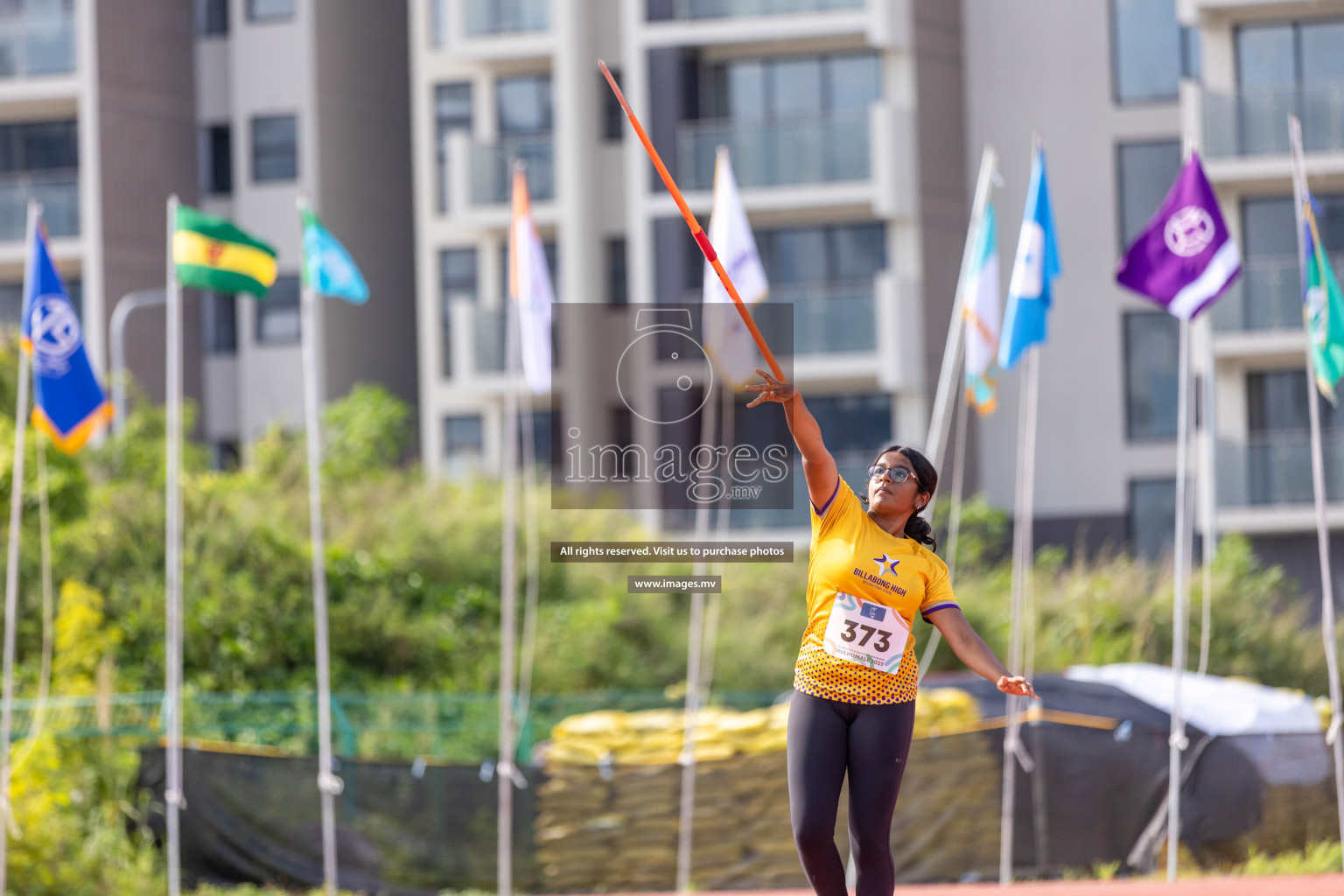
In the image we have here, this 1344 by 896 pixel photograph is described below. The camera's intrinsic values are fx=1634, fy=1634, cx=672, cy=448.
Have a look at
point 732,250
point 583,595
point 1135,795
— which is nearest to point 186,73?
point 583,595

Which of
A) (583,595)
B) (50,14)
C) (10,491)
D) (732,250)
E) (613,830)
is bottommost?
(613,830)

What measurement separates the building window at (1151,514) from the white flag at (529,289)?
17086 mm

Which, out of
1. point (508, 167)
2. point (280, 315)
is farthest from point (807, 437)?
point (280, 315)

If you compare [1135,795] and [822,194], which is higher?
[822,194]

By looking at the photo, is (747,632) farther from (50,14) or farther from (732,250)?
(50,14)

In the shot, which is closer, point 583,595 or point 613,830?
point 613,830

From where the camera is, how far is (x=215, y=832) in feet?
42.7

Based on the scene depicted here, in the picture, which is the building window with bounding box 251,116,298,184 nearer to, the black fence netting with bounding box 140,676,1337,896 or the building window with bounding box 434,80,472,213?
the building window with bounding box 434,80,472,213

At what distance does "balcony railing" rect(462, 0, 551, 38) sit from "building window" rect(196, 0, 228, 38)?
21.4 ft

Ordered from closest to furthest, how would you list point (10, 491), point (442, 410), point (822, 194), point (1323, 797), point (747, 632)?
1. point (1323, 797)
2. point (10, 491)
3. point (747, 632)
4. point (822, 194)
5. point (442, 410)

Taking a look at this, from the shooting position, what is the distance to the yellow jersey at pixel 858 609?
5.10 meters

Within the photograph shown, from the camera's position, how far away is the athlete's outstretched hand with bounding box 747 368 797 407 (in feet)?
16.1

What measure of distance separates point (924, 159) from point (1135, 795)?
1725cm

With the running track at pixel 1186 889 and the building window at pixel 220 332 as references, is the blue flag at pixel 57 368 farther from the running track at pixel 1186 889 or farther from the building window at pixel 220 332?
the building window at pixel 220 332
